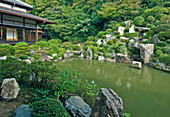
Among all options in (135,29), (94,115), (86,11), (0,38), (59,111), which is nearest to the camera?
(59,111)

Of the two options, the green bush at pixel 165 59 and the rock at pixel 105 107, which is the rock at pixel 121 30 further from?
the rock at pixel 105 107

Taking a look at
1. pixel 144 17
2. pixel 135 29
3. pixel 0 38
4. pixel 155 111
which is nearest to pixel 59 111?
pixel 155 111

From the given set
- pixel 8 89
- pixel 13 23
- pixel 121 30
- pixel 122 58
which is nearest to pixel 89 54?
pixel 122 58

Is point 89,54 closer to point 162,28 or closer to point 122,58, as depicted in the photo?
point 122,58

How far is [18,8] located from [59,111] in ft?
58.6

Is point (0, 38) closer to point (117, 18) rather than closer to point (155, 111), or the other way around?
point (155, 111)

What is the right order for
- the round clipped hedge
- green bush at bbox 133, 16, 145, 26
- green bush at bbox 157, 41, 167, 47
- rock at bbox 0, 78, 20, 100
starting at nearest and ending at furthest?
the round clipped hedge
rock at bbox 0, 78, 20, 100
green bush at bbox 157, 41, 167, 47
green bush at bbox 133, 16, 145, 26

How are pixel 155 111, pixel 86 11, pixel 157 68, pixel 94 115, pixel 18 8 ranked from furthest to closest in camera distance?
pixel 86 11
pixel 18 8
pixel 157 68
pixel 155 111
pixel 94 115

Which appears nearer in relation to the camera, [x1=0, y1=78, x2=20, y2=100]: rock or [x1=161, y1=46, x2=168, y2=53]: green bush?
[x1=0, y1=78, x2=20, y2=100]: rock

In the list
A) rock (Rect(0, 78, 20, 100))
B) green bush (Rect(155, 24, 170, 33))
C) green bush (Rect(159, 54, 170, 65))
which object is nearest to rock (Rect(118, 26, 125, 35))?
green bush (Rect(155, 24, 170, 33))

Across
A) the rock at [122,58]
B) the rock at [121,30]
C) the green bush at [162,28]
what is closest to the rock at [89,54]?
the rock at [122,58]

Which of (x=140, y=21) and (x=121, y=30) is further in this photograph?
(x=140, y=21)

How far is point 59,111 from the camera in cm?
245

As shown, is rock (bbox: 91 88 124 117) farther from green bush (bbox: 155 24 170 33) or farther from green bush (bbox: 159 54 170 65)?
green bush (bbox: 155 24 170 33)
